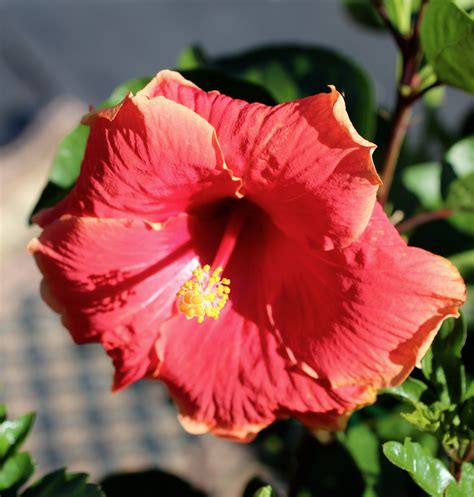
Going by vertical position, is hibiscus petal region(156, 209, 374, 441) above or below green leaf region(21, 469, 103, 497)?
below

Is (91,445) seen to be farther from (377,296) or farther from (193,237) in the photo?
(377,296)

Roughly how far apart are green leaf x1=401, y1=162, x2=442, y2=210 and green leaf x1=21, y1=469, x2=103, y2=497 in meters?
0.71

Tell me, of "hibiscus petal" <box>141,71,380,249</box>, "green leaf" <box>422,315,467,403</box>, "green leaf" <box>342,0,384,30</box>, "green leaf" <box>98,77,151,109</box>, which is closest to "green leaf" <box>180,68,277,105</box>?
"green leaf" <box>98,77,151,109</box>

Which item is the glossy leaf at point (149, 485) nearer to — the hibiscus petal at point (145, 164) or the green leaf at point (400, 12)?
the hibiscus petal at point (145, 164)

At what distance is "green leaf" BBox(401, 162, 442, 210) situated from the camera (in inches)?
51.5

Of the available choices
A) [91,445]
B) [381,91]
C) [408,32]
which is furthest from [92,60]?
[408,32]

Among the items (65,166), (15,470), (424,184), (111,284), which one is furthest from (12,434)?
(424,184)

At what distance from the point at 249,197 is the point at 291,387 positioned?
219 millimetres

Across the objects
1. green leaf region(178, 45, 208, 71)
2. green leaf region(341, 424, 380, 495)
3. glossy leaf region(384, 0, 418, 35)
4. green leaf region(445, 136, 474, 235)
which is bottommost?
green leaf region(341, 424, 380, 495)

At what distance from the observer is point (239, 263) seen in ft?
3.51

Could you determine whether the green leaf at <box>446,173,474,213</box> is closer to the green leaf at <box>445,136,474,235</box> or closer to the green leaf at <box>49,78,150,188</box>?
the green leaf at <box>445,136,474,235</box>

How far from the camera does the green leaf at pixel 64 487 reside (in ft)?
A: 2.69

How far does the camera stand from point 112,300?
3.19 ft

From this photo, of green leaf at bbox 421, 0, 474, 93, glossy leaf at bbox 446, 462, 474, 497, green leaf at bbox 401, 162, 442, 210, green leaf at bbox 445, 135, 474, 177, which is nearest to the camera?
glossy leaf at bbox 446, 462, 474, 497
